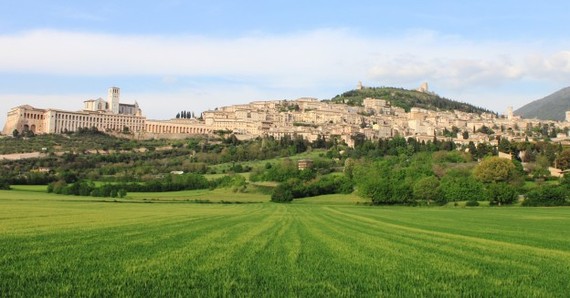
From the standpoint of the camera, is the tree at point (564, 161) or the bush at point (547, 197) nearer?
the bush at point (547, 197)

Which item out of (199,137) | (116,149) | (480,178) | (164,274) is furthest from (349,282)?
(199,137)

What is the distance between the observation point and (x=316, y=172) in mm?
117000

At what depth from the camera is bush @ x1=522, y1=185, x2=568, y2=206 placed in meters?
68.1

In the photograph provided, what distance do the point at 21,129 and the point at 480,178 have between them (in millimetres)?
164281

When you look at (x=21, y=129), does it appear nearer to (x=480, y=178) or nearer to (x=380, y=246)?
(x=480, y=178)

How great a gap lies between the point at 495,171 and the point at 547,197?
65.6 ft

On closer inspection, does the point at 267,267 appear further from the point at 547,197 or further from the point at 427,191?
the point at 427,191

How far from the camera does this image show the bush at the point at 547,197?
68.1 m

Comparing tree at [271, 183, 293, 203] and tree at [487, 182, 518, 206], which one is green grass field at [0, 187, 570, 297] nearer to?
tree at [487, 182, 518, 206]

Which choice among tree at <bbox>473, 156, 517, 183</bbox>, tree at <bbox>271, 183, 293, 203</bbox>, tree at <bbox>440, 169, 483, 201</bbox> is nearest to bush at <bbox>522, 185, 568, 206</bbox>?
tree at <bbox>440, 169, 483, 201</bbox>

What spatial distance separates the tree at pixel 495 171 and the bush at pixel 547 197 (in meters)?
18.1

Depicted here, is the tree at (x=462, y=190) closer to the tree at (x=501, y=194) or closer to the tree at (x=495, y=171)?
the tree at (x=501, y=194)

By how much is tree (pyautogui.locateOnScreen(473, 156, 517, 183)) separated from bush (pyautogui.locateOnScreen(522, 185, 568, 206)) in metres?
18.1

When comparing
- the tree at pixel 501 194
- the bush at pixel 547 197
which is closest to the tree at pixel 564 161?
the tree at pixel 501 194
